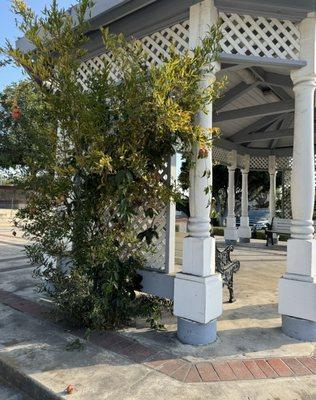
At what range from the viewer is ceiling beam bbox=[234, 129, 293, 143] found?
8.61m

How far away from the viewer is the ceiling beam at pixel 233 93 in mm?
6426

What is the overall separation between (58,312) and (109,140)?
6.00 feet

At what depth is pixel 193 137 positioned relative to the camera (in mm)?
3016

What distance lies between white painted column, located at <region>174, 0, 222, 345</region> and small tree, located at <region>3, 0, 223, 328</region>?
0.73 ft

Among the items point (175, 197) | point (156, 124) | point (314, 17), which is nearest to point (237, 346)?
point (175, 197)

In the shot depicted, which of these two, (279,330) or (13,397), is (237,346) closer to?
(279,330)

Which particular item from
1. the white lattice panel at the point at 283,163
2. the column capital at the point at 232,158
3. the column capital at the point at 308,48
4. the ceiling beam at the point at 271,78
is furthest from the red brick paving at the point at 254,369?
the white lattice panel at the point at 283,163

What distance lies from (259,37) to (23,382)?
3.63 meters

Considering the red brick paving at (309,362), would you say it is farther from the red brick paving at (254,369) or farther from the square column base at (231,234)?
the square column base at (231,234)

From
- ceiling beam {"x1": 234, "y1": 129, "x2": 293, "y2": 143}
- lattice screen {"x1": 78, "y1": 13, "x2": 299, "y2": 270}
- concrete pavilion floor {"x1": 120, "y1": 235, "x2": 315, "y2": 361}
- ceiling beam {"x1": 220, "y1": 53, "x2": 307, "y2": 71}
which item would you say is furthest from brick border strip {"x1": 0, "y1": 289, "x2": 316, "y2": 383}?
ceiling beam {"x1": 234, "y1": 129, "x2": 293, "y2": 143}

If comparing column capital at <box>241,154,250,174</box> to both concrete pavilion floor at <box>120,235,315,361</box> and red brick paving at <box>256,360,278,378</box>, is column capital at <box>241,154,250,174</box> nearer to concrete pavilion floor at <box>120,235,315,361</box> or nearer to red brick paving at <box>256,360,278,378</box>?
concrete pavilion floor at <box>120,235,315,361</box>

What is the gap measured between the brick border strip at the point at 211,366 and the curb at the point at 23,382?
2.29 feet

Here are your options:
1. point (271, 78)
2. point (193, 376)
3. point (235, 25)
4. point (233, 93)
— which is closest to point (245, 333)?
point (193, 376)

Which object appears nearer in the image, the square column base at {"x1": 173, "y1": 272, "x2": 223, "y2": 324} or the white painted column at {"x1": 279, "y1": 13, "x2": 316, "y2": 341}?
the square column base at {"x1": 173, "y1": 272, "x2": 223, "y2": 324}
